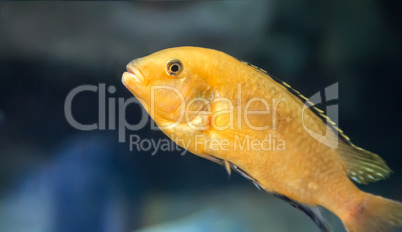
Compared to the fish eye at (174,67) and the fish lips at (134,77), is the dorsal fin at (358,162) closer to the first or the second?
the fish eye at (174,67)

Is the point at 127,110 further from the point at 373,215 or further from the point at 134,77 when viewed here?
the point at 373,215

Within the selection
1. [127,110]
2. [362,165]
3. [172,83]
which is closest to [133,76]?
[172,83]

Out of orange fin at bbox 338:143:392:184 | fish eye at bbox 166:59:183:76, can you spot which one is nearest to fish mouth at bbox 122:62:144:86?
fish eye at bbox 166:59:183:76

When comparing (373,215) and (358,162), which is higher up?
(358,162)

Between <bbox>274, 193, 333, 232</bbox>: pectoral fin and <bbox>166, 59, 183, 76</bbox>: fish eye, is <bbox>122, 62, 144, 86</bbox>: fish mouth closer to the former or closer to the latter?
<bbox>166, 59, 183, 76</bbox>: fish eye

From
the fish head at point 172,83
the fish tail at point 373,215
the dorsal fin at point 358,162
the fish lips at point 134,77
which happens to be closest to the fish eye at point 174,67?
the fish head at point 172,83

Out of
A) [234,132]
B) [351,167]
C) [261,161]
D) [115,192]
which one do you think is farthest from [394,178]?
[115,192]
